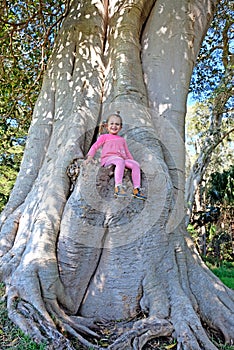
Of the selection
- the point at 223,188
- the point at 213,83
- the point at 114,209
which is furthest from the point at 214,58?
the point at 114,209

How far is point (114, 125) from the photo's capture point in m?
4.52

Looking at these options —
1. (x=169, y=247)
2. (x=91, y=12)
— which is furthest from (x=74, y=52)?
(x=169, y=247)

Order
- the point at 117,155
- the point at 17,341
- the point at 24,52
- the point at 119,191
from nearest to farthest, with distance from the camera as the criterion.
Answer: the point at 17,341 < the point at 119,191 < the point at 117,155 < the point at 24,52

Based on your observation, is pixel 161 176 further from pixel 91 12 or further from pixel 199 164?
pixel 199 164

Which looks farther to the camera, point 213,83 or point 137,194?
point 213,83

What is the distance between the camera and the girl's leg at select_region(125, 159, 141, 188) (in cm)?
406

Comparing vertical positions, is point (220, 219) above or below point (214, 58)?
below

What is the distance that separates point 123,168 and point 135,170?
14 cm

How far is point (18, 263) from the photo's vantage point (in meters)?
4.02

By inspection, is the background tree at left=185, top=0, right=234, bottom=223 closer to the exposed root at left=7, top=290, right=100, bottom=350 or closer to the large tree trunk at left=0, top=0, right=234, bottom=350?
the large tree trunk at left=0, top=0, right=234, bottom=350

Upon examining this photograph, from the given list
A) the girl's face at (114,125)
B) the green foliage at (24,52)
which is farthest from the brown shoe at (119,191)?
the green foliage at (24,52)

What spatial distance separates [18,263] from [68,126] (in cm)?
204

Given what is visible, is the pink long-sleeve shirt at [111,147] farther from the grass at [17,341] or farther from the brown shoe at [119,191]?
the grass at [17,341]

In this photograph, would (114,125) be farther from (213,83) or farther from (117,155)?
(213,83)
